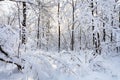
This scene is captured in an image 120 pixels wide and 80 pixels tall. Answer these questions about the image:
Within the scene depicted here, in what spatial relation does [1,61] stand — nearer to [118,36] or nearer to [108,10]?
[118,36]

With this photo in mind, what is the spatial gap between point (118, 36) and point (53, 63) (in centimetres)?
849

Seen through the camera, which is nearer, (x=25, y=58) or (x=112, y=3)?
(x=25, y=58)

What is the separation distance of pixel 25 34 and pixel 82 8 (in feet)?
41.0

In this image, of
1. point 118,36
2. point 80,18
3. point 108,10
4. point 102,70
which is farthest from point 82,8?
point 102,70

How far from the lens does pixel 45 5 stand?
9.65 metres

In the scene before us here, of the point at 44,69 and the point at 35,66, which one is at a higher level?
the point at 35,66

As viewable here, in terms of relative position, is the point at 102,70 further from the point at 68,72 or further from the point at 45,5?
the point at 45,5

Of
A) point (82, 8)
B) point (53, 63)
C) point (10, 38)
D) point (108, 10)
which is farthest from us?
point (108, 10)

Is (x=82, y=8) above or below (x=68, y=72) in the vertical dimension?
above

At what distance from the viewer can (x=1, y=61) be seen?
9.59 metres

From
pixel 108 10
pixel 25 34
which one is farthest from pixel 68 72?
pixel 108 10

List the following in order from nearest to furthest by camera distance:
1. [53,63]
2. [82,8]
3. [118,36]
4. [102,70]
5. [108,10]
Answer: [53,63]
[102,70]
[118,36]
[82,8]
[108,10]

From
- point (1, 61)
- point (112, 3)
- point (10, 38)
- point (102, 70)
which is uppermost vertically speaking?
point (112, 3)

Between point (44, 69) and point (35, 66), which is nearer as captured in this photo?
point (35, 66)
